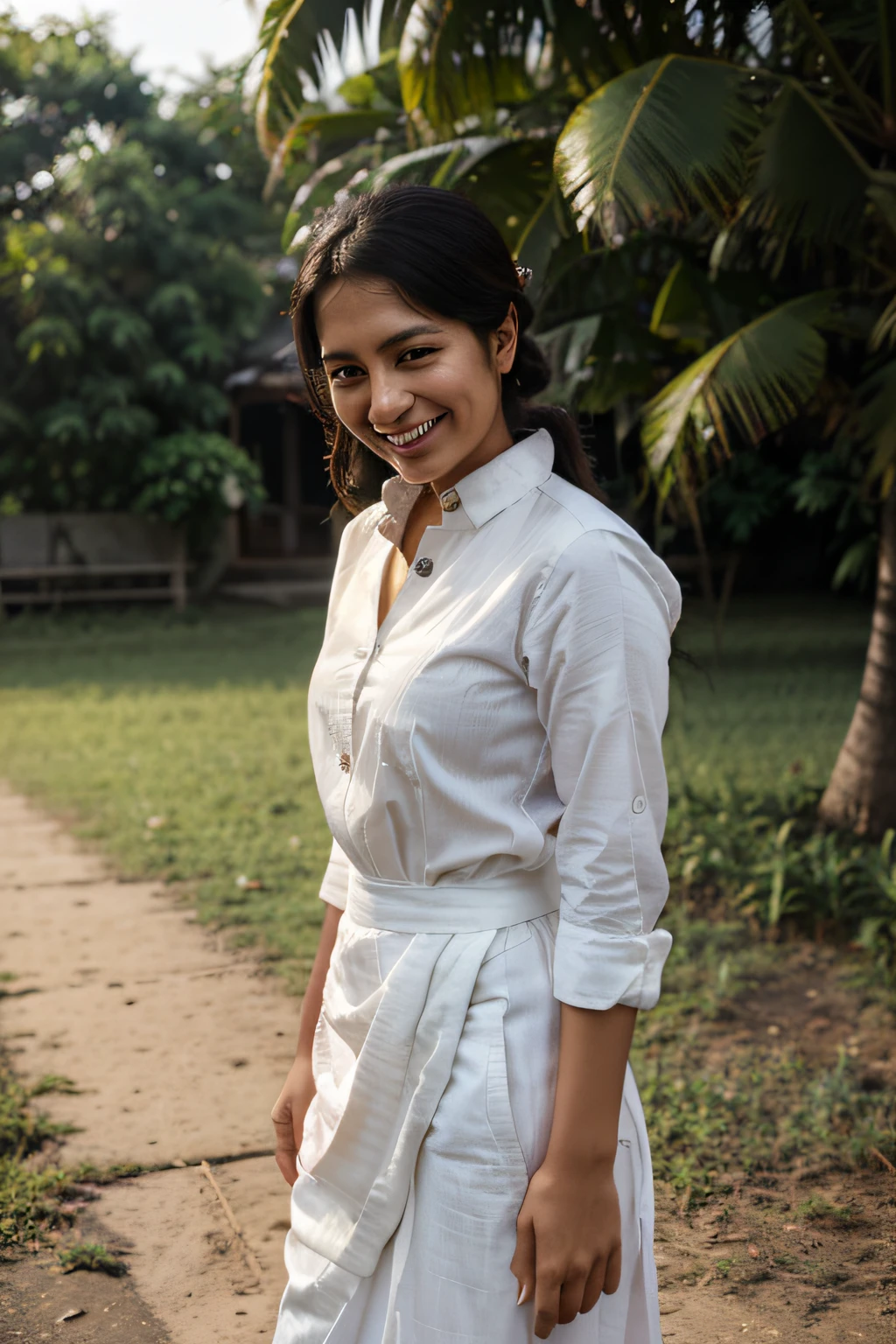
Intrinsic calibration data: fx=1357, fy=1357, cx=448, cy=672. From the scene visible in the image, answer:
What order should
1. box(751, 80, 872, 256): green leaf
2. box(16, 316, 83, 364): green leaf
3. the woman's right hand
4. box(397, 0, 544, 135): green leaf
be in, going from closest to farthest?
the woman's right hand
box(751, 80, 872, 256): green leaf
box(397, 0, 544, 135): green leaf
box(16, 316, 83, 364): green leaf

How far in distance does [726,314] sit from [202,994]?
3.21 metres

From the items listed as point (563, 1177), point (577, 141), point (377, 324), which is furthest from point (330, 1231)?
point (577, 141)

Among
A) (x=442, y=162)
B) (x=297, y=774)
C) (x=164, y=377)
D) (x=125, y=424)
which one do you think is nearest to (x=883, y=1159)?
(x=442, y=162)

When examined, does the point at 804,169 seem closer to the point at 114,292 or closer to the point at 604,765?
the point at 604,765

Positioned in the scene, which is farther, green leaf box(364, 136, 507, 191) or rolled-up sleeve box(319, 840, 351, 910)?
green leaf box(364, 136, 507, 191)

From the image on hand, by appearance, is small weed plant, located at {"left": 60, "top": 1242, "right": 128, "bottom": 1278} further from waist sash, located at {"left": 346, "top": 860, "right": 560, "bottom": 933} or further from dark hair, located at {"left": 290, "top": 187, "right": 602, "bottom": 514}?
dark hair, located at {"left": 290, "top": 187, "right": 602, "bottom": 514}

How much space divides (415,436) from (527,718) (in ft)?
1.13

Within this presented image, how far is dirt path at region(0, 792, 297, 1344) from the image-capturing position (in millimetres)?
2805

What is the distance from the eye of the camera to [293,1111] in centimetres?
185

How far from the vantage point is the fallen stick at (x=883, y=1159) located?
336 cm

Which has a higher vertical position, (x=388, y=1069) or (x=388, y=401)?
(x=388, y=401)

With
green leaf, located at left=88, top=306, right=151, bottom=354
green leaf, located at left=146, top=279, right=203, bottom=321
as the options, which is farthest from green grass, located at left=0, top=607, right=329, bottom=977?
green leaf, located at left=146, top=279, right=203, bottom=321

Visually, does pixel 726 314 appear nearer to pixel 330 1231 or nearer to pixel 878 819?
pixel 878 819

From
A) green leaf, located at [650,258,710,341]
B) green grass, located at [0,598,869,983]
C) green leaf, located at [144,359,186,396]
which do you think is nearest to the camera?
green leaf, located at [650,258,710,341]
